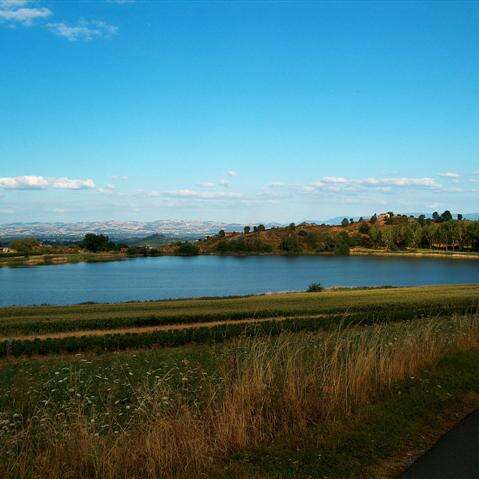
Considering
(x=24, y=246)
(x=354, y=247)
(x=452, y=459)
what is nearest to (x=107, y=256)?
(x=24, y=246)

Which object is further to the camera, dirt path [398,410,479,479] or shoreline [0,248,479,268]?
shoreline [0,248,479,268]

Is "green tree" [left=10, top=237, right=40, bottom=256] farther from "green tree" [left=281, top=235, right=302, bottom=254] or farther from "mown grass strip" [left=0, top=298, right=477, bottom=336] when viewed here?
"mown grass strip" [left=0, top=298, right=477, bottom=336]

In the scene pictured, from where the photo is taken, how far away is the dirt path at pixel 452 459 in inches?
233

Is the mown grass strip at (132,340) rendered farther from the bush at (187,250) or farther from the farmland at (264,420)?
the bush at (187,250)

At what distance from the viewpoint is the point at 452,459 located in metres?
6.37

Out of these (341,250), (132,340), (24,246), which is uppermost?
(132,340)

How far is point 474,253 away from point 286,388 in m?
163

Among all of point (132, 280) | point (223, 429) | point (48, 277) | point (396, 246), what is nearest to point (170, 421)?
point (223, 429)

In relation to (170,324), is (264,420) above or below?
above

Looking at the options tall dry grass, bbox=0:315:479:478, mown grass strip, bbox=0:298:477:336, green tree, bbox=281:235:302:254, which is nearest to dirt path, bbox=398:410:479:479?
tall dry grass, bbox=0:315:479:478

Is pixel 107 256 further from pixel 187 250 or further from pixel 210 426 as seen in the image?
pixel 210 426

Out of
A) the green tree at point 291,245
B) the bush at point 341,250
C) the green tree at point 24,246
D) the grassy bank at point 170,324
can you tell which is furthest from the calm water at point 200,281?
the green tree at point 24,246

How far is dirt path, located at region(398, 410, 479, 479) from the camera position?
592 cm

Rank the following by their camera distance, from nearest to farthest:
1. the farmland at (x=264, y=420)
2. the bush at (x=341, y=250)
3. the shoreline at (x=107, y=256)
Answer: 1. the farmland at (x=264, y=420)
2. the shoreline at (x=107, y=256)
3. the bush at (x=341, y=250)
